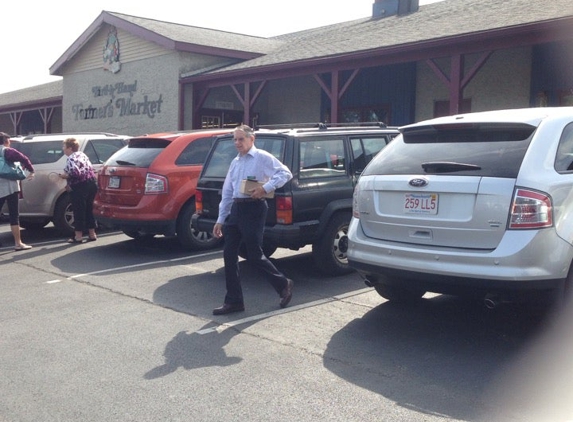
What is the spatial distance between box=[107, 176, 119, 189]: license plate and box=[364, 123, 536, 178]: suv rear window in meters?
5.01

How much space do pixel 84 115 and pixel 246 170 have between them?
22.8 metres

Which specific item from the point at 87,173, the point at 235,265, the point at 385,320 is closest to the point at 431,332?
the point at 385,320

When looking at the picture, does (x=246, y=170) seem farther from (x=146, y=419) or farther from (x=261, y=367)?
(x=146, y=419)

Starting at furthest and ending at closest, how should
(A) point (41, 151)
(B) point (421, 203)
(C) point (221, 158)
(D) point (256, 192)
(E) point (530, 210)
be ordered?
(A) point (41, 151) → (C) point (221, 158) → (D) point (256, 192) → (B) point (421, 203) → (E) point (530, 210)

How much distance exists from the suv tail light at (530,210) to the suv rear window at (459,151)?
0.60ft

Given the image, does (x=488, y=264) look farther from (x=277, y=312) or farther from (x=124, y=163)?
(x=124, y=163)

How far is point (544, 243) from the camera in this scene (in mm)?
4676

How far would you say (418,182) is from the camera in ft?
17.3

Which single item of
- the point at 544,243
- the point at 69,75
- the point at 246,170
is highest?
the point at 69,75

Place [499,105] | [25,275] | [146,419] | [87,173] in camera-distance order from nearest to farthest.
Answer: [146,419], [25,275], [87,173], [499,105]

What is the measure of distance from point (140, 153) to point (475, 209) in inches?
243

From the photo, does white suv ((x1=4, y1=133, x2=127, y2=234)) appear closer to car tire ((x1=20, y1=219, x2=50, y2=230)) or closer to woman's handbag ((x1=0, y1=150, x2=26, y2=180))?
car tire ((x1=20, y1=219, x2=50, y2=230))

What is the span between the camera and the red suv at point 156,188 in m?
9.48

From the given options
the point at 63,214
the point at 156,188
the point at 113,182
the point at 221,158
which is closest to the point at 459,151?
the point at 221,158
